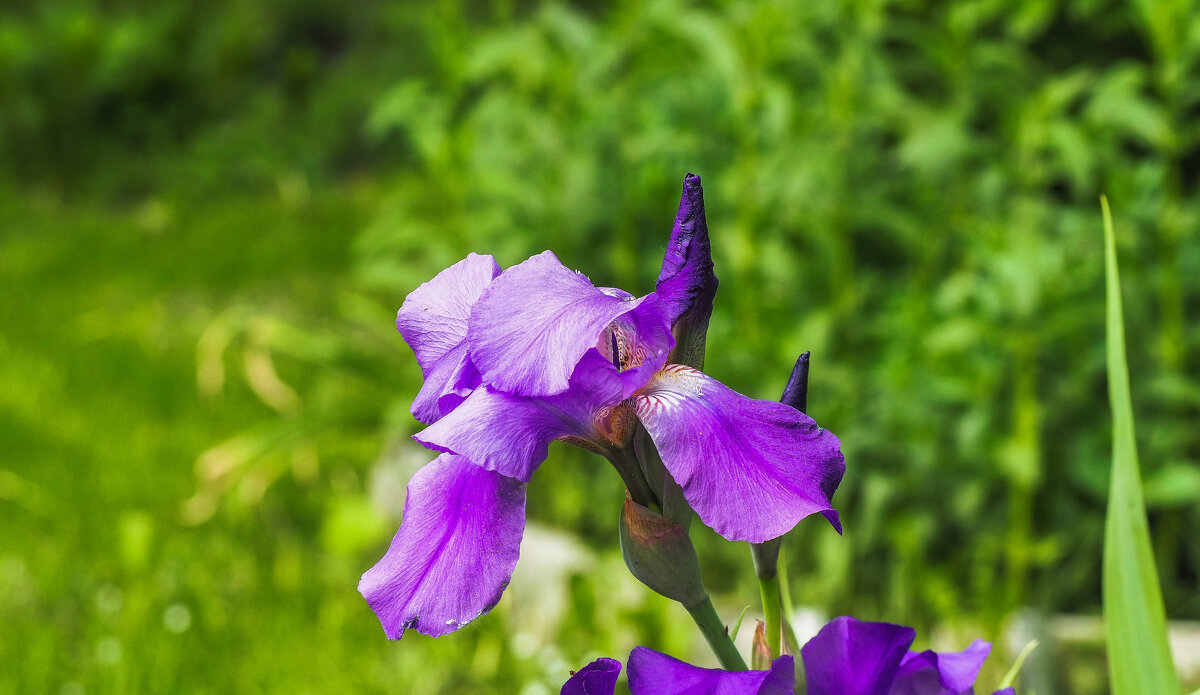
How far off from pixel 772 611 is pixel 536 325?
222 millimetres

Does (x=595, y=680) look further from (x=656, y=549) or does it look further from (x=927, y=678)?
(x=927, y=678)

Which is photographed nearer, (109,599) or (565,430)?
(565,430)

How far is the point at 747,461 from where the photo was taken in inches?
20.1

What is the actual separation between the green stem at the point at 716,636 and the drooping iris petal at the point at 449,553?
121mm

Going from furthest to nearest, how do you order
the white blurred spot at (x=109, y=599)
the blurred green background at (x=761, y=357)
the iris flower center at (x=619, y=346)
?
the white blurred spot at (x=109, y=599) → the blurred green background at (x=761, y=357) → the iris flower center at (x=619, y=346)

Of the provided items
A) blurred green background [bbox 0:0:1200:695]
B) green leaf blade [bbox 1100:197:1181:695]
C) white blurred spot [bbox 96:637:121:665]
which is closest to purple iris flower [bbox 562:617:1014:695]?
green leaf blade [bbox 1100:197:1181:695]

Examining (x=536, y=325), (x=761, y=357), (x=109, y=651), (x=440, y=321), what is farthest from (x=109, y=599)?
(x=536, y=325)

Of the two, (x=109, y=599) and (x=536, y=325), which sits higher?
(x=536, y=325)

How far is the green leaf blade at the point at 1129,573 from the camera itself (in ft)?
2.09

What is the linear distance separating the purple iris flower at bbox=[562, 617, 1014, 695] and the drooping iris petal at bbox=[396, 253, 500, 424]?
6.8 inches

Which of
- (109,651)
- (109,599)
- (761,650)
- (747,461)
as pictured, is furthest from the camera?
(109,599)

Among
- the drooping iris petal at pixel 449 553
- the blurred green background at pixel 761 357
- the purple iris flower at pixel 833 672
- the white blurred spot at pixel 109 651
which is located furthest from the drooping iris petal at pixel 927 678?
the white blurred spot at pixel 109 651

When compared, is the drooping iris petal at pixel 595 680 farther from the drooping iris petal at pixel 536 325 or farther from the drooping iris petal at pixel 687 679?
the drooping iris petal at pixel 536 325

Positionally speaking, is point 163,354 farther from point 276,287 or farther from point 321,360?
point 321,360
